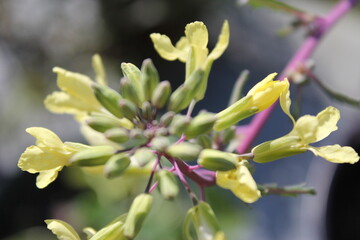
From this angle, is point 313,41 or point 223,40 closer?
point 223,40

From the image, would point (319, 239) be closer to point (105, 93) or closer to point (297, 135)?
point (297, 135)

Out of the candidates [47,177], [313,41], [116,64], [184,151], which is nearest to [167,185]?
[184,151]

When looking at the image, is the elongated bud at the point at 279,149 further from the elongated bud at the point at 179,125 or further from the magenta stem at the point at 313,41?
the magenta stem at the point at 313,41

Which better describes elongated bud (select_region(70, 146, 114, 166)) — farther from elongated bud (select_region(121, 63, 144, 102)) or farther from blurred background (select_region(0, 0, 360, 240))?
blurred background (select_region(0, 0, 360, 240))

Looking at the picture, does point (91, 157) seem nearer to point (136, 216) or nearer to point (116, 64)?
point (136, 216)

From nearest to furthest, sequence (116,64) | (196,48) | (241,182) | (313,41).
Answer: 1. (241,182)
2. (196,48)
3. (313,41)
4. (116,64)

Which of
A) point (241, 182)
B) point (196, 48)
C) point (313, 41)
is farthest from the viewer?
point (313, 41)

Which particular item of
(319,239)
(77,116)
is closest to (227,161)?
(77,116)
